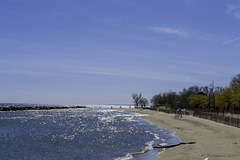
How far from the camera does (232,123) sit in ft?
125

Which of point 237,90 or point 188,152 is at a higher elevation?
point 237,90

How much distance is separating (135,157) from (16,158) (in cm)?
1115

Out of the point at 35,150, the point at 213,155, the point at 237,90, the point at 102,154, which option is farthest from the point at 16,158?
the point at 237,90

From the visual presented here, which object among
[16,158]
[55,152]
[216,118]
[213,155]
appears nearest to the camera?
[213,155]

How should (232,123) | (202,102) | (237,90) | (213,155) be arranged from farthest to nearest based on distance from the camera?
(202,102) < (237,90) < (232,123) < (213,155)

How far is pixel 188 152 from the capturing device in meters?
19.9

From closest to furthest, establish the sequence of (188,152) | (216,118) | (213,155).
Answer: (213,155) < (188,152) < (216,118)

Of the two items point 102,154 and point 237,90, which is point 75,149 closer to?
point 102,154

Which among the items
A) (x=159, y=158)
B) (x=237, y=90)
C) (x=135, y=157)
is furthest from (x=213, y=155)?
(x=237, y=90)

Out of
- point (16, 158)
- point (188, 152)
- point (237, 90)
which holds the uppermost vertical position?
point (237, 90)

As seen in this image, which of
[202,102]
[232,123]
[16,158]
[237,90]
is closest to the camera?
[16,158]

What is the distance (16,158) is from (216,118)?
36.2 meters

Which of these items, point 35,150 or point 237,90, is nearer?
point 35,150

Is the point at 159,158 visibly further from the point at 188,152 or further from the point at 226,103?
the point at 226,103
